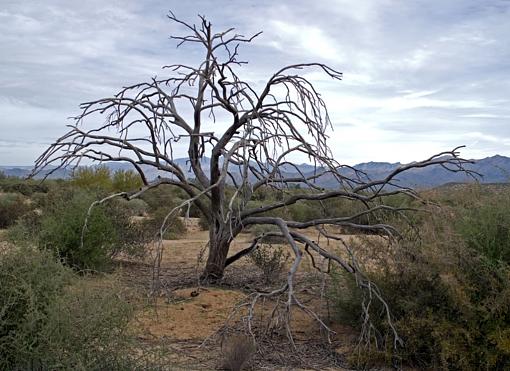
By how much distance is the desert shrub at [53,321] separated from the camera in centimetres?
571

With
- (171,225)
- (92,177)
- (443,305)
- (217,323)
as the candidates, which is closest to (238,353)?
(217,323)

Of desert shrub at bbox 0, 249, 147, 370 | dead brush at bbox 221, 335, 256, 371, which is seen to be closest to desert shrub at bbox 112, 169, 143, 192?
dead brush at bbox 221, 335, 256, 371

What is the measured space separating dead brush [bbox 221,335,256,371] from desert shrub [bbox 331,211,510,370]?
1.64 meters

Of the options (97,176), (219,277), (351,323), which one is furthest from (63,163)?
(97,176)

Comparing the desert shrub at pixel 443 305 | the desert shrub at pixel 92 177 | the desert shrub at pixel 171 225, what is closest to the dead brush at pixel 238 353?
the desert shrub at pixel 443 305

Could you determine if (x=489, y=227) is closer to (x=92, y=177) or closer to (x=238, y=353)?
(x=238, y=353)

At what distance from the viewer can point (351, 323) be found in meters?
9.66

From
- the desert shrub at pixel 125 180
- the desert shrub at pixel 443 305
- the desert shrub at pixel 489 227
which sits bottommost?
the desert shrub at pixel 443 305

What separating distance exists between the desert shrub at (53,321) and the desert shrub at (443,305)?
3.66 metres

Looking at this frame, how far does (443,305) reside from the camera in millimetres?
8305

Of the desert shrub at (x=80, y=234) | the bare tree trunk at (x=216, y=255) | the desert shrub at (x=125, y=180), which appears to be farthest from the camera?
the desert shrub at (x=125, y=180)

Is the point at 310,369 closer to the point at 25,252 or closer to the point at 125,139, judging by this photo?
the point at 25,252

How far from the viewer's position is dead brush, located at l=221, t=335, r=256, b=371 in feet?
24.5

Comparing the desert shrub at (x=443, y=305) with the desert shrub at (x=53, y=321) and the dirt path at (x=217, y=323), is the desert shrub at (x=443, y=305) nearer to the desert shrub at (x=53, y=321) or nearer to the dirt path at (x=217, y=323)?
the dirt path at (x=217, y=323)
